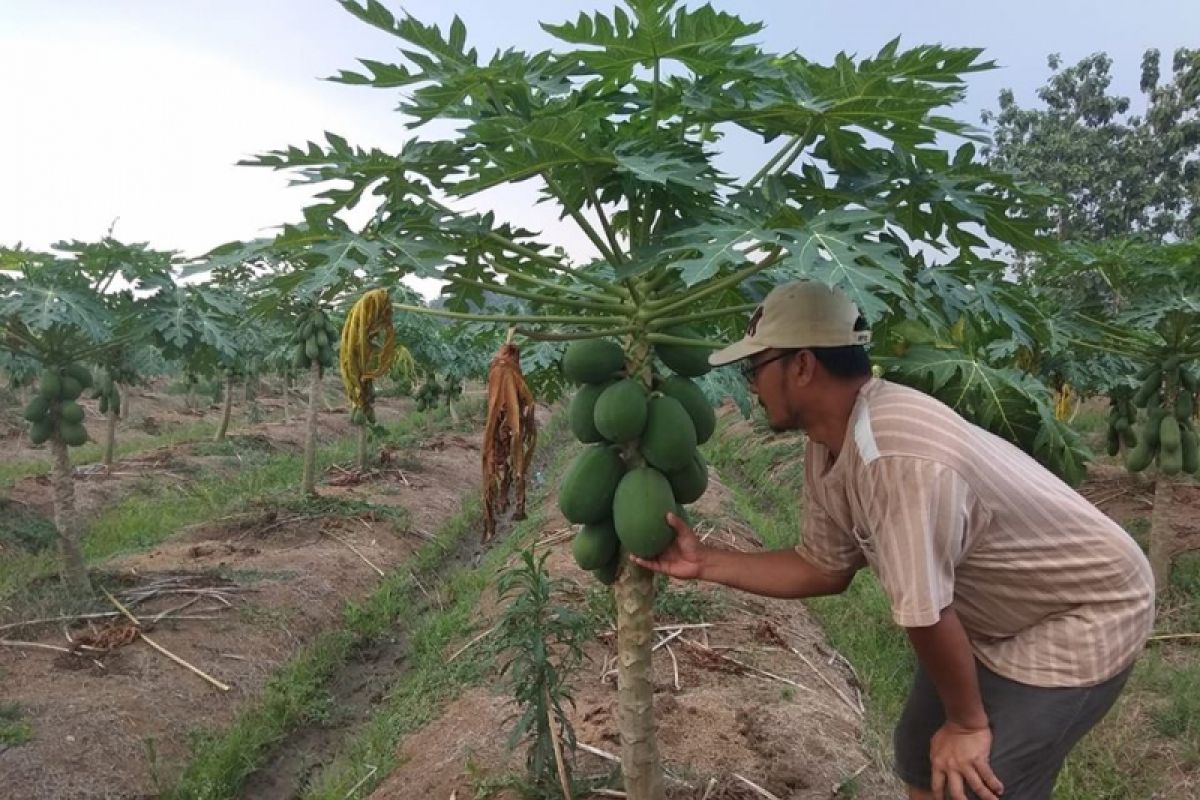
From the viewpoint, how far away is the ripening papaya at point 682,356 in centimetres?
220

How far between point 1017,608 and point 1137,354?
438 cm

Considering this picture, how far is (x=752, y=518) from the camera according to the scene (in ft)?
28.6

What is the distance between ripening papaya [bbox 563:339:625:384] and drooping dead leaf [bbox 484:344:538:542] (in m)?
0.15

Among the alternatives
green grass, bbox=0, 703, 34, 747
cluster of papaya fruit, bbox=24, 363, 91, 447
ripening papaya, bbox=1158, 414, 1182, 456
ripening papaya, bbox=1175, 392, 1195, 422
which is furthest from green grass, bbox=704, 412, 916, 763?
cluster of papaya fruit, bbox=24, 363, 91, 447

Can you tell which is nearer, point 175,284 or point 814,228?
point 814,228

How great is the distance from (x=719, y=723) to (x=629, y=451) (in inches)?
82.5

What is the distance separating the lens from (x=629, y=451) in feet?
7.04

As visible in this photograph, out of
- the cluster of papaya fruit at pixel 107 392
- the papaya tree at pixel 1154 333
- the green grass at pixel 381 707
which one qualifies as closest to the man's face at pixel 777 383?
the papaya tree at pixel 1154 333

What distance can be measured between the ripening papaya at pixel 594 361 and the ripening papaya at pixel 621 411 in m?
0.10

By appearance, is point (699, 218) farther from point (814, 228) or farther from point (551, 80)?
point (551, 80)

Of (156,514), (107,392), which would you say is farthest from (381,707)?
(107,392)

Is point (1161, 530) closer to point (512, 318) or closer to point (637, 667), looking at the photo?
point (637, 667)

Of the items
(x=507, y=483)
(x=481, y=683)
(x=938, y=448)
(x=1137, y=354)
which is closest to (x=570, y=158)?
(x=507, y=483)

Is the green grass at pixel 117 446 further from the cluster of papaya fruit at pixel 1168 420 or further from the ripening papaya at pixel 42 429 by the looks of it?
the cluster of papaya fruit at pixel 1168 420
